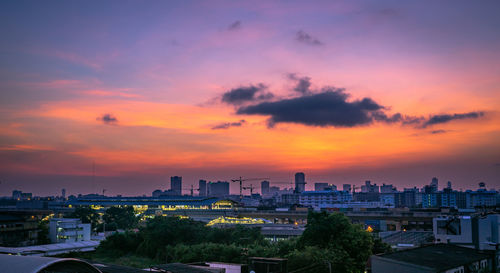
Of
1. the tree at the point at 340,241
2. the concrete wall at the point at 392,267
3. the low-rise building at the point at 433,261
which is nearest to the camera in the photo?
the concrete wall at the point at 392,267

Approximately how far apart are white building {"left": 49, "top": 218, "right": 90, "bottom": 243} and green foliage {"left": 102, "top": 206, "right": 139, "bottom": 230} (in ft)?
63.4

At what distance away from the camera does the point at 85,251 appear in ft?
158

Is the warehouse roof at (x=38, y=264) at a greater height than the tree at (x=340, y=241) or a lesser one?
greater

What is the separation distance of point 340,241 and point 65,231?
41.5 m

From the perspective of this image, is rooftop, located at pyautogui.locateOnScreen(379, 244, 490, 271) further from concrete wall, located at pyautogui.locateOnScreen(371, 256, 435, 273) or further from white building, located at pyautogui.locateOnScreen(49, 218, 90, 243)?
white building, located at pyautogui.locateOnScreen(49, 218, 90, 243)

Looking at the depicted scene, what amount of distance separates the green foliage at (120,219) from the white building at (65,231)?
19323 millimetres

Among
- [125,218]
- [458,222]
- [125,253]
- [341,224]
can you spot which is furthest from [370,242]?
[125,218]

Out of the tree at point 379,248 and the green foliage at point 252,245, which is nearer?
the green foliage at point 252,245

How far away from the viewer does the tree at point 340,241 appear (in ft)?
95.2

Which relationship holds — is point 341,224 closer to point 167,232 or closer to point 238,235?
point 238,235

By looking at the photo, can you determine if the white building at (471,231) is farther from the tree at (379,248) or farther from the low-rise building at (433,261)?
the tree at (379,248)

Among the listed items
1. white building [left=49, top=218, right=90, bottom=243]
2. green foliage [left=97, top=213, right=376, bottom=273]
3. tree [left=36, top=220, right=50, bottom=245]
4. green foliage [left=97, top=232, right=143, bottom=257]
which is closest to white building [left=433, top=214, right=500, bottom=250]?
green foliage [left=97, top=213, right=376, bottom=273]

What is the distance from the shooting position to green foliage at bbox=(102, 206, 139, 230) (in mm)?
79938

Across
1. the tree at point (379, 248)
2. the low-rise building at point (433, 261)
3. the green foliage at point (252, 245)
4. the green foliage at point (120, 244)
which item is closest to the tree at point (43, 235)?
the green foliage at point (120, 244)
